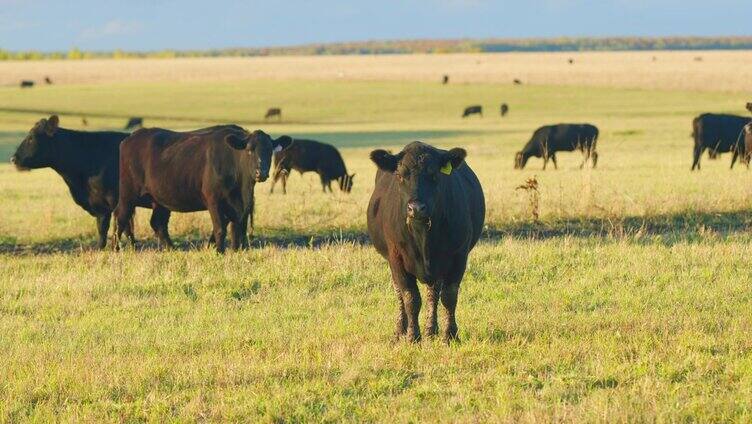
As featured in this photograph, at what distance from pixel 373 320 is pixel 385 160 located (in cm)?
165

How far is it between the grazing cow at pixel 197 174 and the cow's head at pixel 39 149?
131cm

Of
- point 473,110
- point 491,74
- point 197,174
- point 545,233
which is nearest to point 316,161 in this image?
point 545,233

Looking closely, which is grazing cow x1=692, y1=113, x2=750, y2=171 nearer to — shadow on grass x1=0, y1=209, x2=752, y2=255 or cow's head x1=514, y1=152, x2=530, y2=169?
cow's head x1=514, y1=152, x2=530, y2=169

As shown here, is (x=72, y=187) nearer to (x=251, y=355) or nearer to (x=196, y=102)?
(x=251, y=355)

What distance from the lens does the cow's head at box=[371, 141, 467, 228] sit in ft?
26.3

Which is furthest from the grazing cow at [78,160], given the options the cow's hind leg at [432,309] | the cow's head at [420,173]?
the cow's head at [420,173]

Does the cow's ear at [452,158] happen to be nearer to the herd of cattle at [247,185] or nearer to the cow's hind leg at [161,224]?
the herd of cattle at [247,185]

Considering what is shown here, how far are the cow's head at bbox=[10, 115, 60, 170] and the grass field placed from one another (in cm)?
103

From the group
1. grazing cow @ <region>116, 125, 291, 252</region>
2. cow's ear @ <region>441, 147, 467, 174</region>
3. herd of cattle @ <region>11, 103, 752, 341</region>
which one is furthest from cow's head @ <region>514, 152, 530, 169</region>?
cow's ear @ <region>441, 147, 467, 174</region>

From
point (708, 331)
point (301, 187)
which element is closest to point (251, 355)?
point (708, 331)

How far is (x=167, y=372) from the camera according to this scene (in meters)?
7.57

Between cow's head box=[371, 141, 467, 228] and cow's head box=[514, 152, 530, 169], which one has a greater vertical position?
cow's head box=[371, 141, 467, 228]

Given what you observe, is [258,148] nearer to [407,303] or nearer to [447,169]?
[407,303]

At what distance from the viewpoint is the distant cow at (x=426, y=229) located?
8.17 meters
